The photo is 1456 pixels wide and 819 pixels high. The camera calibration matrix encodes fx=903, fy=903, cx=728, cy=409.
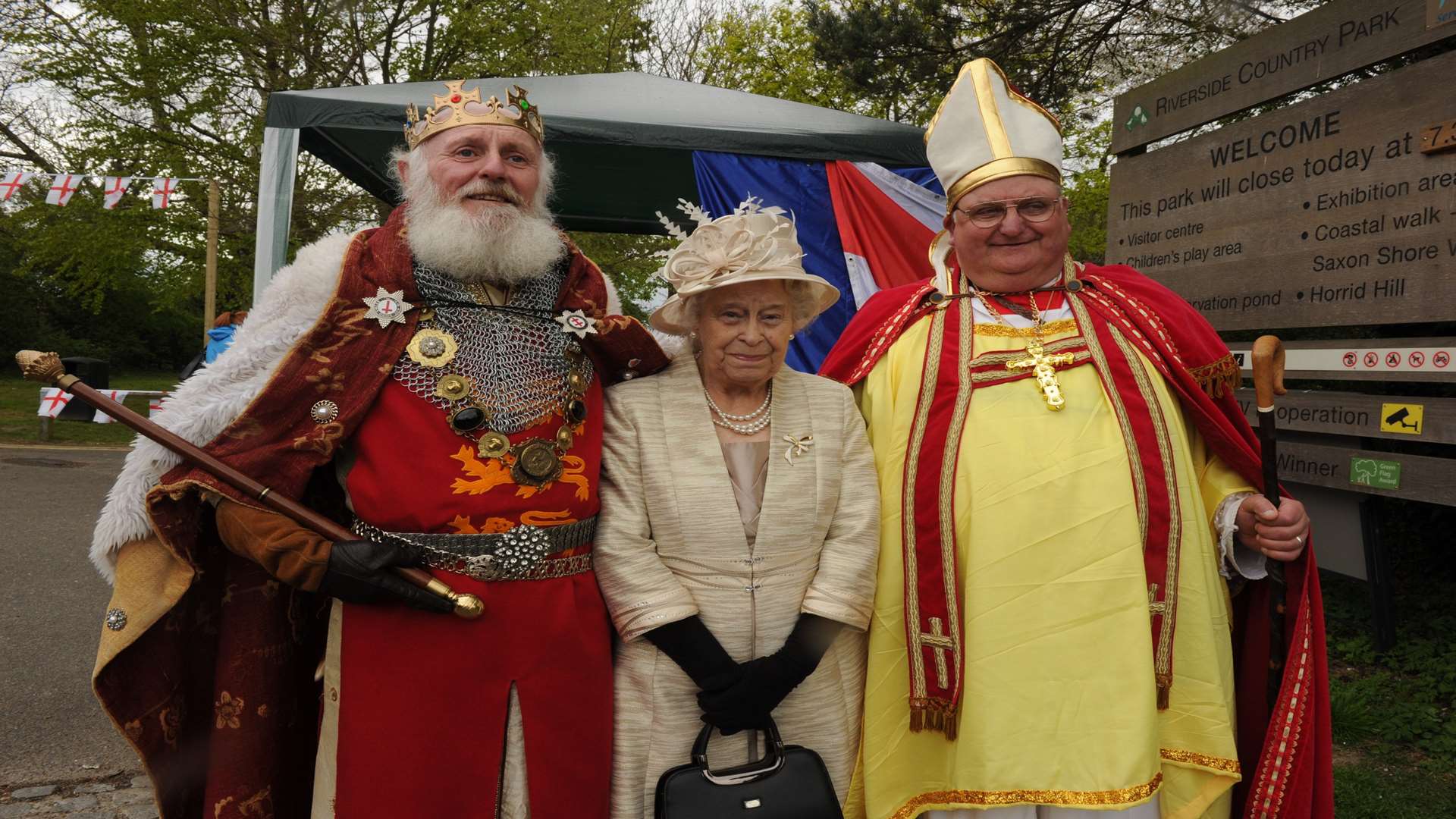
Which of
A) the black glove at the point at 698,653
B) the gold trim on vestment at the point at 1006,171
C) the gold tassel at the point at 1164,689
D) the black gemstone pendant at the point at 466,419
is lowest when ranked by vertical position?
the gold tassel at the point at 1164,689

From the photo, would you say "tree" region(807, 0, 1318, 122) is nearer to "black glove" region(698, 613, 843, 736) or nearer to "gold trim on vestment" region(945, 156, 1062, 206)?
"gold trim on vestment" region(945, 156, 1062, 206)

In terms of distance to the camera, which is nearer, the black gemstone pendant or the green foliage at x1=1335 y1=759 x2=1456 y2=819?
the black gemstone pendant

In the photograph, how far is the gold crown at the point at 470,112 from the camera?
221cm

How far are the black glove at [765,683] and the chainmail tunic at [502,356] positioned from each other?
741mm

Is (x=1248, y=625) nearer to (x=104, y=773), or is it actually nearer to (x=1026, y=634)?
(x=1026, y=634)

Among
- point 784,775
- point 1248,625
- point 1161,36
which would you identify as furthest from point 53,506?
point 1161,36

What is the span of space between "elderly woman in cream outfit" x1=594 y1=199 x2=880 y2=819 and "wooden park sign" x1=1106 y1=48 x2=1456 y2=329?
8.49 feet

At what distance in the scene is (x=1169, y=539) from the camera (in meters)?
2.20

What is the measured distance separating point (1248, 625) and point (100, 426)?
1585 cm

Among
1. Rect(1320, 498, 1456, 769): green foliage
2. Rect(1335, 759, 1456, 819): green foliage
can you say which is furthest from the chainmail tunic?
Rect(1320, 498, 1456, 769): green foliage

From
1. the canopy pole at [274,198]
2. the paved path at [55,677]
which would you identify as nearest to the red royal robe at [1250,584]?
the paved path at [55,677]

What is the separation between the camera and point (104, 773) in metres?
3.22

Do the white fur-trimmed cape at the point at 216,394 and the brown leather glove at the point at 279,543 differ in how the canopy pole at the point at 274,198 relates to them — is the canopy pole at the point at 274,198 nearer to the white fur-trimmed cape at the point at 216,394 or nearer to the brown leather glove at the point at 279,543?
the white fur-trimmed cape at the point at 216,394

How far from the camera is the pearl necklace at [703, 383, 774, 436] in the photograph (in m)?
2.18
